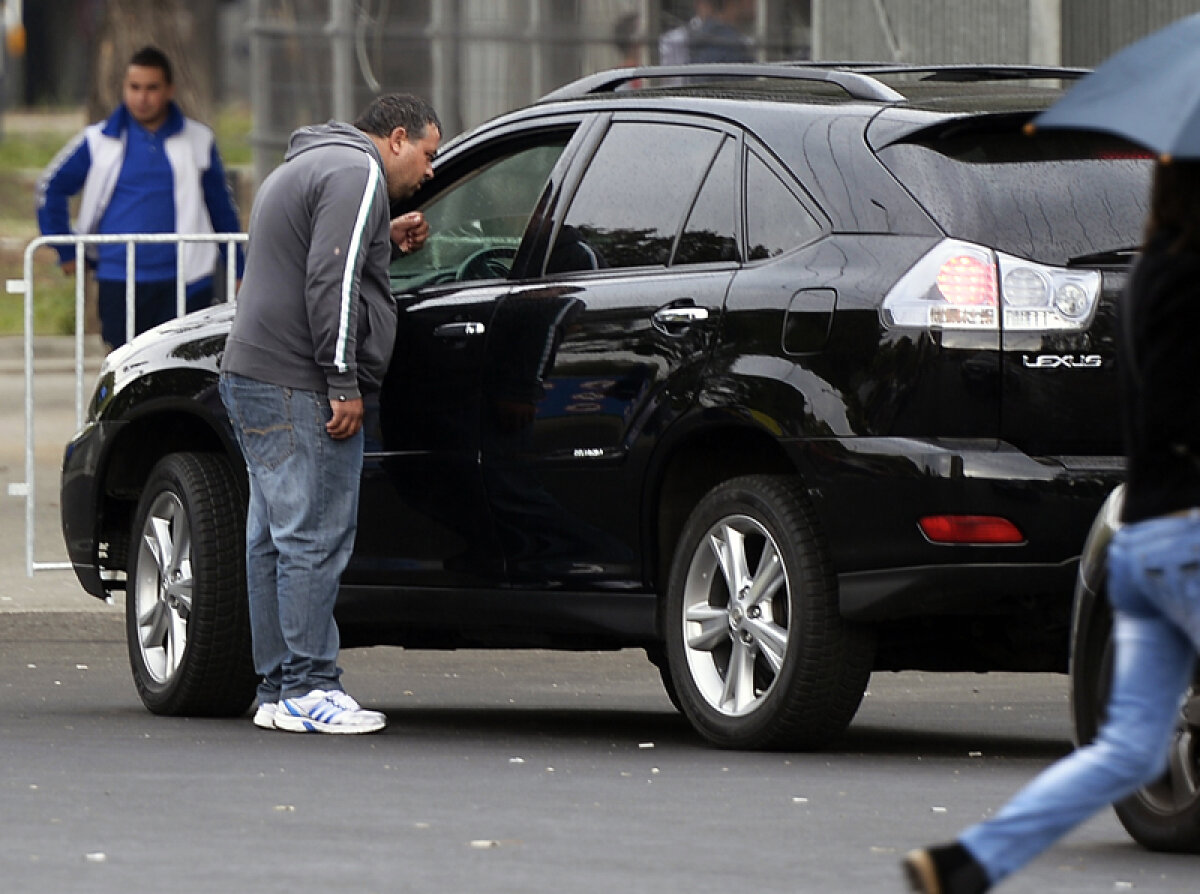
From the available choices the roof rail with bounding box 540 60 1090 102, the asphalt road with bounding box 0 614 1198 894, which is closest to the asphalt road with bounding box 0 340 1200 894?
the asphalt road with bounding box 0 614 1198 894

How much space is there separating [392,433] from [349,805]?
1842 mm

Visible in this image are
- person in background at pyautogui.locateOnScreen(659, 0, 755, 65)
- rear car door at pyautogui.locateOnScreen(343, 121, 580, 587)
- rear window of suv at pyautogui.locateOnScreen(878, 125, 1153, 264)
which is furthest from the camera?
person in background at pyautogui.locateOnScreen(659, 0, 755, 65)

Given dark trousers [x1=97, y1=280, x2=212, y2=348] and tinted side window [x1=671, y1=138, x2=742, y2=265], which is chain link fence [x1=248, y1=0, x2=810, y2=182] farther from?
tinted side window [x1=671, y1=138, x2=742, y2=265]

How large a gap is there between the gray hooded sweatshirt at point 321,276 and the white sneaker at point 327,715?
84cm

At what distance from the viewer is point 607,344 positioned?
8039 millimetres

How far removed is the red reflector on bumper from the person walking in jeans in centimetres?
216

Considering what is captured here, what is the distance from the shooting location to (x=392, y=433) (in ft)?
28.3

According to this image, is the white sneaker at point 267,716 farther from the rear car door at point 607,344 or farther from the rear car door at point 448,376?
the rear car door at point 607,344

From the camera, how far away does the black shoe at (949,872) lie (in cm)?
486

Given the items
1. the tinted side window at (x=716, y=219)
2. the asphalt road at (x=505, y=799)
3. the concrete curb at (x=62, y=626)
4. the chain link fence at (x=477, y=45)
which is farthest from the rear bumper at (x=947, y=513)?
the chain link fence at (x=477, y=45)

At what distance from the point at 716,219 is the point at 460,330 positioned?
0.86m

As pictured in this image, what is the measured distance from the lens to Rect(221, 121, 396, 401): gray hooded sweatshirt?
834cm

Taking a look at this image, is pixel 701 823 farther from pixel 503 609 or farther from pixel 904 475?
pixel 503 609

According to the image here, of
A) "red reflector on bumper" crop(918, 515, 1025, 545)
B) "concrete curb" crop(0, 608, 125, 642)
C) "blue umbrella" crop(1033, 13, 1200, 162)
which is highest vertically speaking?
"blue umbrella" crop(1033, 13, 1200, 162)
